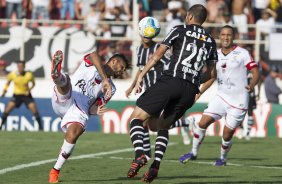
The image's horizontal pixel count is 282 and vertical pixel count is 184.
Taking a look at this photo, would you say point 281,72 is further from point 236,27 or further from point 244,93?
point 244,93

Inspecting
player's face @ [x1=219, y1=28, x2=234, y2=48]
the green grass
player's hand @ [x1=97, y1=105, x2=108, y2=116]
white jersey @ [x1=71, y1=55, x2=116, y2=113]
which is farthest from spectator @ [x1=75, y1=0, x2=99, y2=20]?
player's hand @ [x1=97, y1=105, x2=108, y2=116]

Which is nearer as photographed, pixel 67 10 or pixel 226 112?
pixel 226 112

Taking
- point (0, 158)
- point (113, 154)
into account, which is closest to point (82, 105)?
point (0, 158)

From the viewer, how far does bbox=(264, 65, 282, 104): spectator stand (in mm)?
28933

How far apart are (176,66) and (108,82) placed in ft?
3.02

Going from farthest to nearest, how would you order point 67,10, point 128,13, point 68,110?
point 67,10
point 128,13
point 68,110

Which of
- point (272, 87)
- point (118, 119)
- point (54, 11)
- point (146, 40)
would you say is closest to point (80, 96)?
point (146, 40)

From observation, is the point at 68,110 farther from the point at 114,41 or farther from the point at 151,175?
the point at 114,41

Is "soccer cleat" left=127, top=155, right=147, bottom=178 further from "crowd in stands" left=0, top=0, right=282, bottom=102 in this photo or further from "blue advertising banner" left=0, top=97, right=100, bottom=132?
"blue advertising banner" left=0, top=97, right=100, bottom=132

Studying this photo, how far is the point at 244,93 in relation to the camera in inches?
646

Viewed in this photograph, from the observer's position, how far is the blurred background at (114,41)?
2895cm

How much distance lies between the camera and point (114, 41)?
2984 cm

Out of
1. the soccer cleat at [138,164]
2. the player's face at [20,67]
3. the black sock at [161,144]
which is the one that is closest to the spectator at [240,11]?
the player's face at [20,67]

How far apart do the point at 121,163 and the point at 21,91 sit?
1392cm
